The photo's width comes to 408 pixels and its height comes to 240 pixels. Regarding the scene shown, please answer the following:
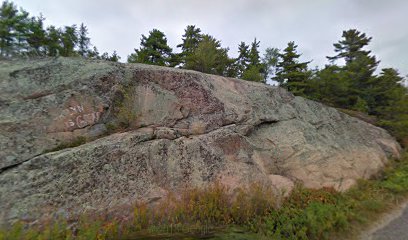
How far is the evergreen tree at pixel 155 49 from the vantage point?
28031 millimetres

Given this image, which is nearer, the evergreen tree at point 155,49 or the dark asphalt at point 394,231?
the dark asphalt at point 394,231

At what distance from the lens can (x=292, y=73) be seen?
85.4ft

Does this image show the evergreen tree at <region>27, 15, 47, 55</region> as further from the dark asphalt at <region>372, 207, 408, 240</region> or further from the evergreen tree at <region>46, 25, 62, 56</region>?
the dark asphalt at <region>372, 207, 408, 240</region>

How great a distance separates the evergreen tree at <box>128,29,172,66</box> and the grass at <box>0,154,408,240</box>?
77.9 feet

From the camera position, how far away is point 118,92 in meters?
7.94

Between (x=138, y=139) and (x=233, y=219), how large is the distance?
3564 mm

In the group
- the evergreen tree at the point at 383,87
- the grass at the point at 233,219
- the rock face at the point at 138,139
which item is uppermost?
the evergreen tree at the point at 383,87

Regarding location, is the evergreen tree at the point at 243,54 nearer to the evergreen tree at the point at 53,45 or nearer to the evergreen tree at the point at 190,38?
the evergreen tree at the point at 190,38

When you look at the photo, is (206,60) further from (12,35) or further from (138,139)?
(12,35)

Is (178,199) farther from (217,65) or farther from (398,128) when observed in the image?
(217,65)

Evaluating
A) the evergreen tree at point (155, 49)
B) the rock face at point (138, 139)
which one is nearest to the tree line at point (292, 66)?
the evergreen tree at point (155, 49)

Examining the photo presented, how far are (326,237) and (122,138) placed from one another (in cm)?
615

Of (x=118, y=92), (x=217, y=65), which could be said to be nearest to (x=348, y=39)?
(x=217, y=65)

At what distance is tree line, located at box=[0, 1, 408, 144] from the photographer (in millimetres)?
18453
